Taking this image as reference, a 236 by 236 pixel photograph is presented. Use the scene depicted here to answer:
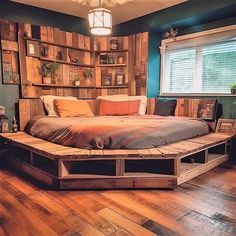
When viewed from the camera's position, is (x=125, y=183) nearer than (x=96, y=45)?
Yes

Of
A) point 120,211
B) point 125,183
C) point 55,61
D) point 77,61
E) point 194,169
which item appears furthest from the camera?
point 77,61

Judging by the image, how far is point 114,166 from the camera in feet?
7.66

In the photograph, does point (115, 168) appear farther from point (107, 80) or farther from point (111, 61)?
point (111, 61)

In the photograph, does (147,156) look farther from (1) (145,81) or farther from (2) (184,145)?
(1) (145,81)

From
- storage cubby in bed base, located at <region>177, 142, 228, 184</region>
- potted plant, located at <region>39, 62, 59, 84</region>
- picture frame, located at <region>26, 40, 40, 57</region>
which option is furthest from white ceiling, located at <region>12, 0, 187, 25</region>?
storage cubby in bed base, located at <region>177, 142, 228, 184</region>

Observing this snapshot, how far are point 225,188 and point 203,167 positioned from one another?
439 millimetres

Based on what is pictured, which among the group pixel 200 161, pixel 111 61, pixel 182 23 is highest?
pixel 182 23

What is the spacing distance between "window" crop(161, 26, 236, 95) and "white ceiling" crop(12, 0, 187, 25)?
732mm

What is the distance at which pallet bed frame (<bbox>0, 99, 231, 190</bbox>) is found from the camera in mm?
2119

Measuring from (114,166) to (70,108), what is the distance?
1.55 metres

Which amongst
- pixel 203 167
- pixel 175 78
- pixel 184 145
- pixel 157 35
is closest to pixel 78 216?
pixel 184 145

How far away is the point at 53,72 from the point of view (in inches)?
154

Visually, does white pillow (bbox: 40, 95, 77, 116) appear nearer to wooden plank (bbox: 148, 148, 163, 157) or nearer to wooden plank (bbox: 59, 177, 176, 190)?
wooden plank (bbox: 59, 177, 176, 190)

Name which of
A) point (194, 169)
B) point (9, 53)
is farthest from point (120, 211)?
point (9, 53)
